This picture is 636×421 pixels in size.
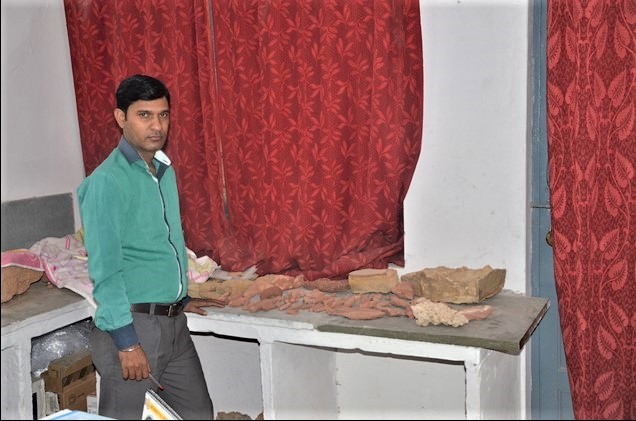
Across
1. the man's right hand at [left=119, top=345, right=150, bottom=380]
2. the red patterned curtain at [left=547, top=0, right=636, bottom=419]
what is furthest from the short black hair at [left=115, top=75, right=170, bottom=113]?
the red patterned curtain at [left=547, top=0, right=636, bottom=419]

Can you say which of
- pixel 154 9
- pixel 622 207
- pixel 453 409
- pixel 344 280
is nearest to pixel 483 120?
pixel 622 207

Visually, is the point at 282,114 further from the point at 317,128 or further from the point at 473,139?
the point at 473,139

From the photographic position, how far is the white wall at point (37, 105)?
354 centimetres

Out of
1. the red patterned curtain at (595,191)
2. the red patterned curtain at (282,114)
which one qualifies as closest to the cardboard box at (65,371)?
the red patterned curtain at (282,114)

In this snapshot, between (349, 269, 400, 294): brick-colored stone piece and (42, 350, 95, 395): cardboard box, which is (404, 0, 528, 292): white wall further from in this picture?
(42, 350, 95, 395): cardboard box

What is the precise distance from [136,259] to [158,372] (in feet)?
1.37

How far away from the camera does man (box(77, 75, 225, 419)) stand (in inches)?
92.8

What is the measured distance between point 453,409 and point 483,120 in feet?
4.27

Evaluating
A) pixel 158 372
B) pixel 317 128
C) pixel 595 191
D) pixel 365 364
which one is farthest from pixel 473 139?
pixel 158 372

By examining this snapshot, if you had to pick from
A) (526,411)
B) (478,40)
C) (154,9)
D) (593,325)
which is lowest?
(526,411)

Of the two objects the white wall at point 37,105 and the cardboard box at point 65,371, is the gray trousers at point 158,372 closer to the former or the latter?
the cardboard box at point 65,371

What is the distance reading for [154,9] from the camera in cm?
355

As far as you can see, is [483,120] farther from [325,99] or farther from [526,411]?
[526,411]

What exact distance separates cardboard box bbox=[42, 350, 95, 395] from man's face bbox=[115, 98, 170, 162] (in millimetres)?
1172
